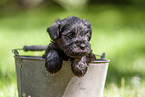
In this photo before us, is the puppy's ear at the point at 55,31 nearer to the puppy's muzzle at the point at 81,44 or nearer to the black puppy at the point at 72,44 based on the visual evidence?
the black puppy at the point at 72,44

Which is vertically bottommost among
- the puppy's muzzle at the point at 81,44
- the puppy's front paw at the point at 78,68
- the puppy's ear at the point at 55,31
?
the puppy's front paw at the point at 78,68

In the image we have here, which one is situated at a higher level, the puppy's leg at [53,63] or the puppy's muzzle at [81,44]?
the puppy's muzzle at [81,44]

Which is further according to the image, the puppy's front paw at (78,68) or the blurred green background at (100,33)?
the blurred green background at (100,33)


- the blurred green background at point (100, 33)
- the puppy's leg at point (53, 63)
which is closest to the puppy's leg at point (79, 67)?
the puppy's leg at point (53, 63)

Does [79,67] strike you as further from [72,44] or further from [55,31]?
[55,31]

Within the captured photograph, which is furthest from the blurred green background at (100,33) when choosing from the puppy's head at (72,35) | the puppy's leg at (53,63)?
the puppy's head at (72,35)

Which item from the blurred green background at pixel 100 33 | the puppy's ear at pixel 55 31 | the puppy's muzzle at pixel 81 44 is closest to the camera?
the puppy's muzzle at pixel 81 44

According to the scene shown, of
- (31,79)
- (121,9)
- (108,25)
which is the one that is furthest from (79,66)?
(121,9)

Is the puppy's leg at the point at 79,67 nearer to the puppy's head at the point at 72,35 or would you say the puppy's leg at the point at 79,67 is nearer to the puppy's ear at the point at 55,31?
the puppy's head at the point at 72,35

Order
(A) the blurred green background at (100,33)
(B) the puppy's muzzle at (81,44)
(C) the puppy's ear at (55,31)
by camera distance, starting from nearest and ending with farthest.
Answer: (B) the puppy's muzzle at (81,44)
(C) the puppy's ear at (55,31)
(A) the blurred green background at (100,33)
